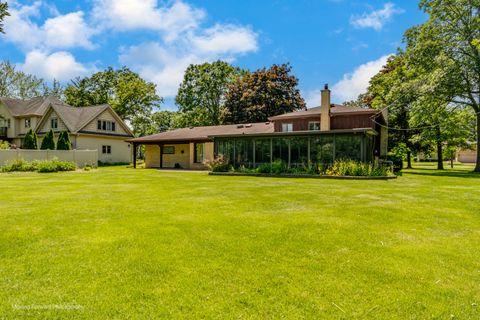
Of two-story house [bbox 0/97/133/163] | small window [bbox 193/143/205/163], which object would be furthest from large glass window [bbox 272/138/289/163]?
two-story house [bbox 0/97/133/163]

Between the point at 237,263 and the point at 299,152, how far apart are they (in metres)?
15.7

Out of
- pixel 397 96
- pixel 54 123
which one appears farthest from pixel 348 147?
pixel 54 123

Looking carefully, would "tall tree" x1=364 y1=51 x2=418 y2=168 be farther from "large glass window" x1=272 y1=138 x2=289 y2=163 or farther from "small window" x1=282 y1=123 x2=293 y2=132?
"large glass window" x1=272 y1=138 x2=289 y2=163

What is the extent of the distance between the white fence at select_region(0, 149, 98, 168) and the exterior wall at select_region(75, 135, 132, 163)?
6340 mm

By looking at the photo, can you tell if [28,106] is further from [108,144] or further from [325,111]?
[325,111]

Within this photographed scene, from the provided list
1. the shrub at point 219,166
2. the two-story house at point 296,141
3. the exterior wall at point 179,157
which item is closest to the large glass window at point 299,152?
the two-story house at point 296,141

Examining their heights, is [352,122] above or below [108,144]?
above

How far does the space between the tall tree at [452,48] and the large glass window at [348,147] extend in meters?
9.83

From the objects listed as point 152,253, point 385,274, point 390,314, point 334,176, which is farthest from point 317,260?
point 334,176

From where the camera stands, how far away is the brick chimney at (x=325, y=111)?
68.5ft

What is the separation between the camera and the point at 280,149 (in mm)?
19859

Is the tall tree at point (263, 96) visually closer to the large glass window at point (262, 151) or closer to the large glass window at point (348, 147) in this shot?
the large glass window at point (262, 151)

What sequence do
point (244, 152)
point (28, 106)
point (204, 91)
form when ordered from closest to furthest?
point (244, 152)
point (28, 106)
point (204, 91)

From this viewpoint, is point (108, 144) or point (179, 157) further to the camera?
point (108, 144)
